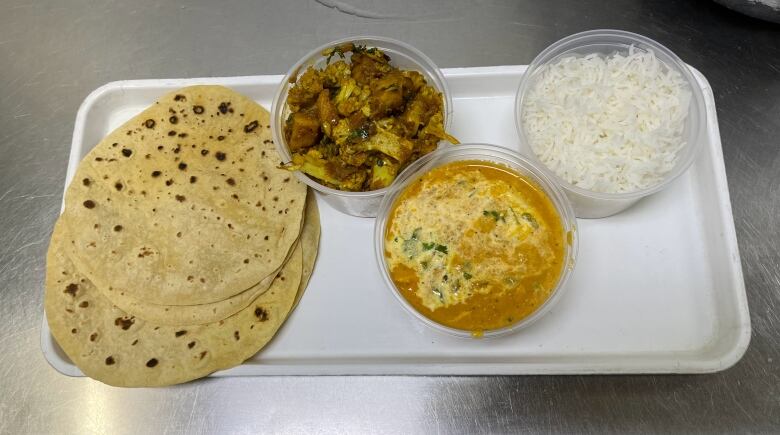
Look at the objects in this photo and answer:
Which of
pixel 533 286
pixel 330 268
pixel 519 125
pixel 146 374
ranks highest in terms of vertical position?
pixel 519 125

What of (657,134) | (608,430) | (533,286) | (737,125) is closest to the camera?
(533,286)

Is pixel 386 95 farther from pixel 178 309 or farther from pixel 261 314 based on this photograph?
pixel 178 309

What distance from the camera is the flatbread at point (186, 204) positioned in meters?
2.20

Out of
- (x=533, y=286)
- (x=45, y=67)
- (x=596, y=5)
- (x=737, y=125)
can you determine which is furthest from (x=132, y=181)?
(x=737, y=125)

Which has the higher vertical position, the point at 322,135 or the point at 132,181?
the point at 322,135

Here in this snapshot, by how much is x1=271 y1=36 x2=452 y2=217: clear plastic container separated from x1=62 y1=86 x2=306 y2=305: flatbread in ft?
0.41

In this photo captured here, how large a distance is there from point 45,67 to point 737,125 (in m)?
3.83

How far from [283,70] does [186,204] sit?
1.15 meters

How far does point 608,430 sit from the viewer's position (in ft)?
7.72

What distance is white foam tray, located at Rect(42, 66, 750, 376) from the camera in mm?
2143

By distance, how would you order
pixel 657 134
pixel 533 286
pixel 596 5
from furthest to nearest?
pixel 596 5, pixel 657 134, pixel 533 286

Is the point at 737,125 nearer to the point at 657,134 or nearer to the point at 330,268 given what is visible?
the point at 657,134

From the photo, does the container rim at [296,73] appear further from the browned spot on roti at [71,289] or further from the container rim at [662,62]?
the browned spot on roti at [71,289]

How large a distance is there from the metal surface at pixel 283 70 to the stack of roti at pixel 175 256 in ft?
1.29
